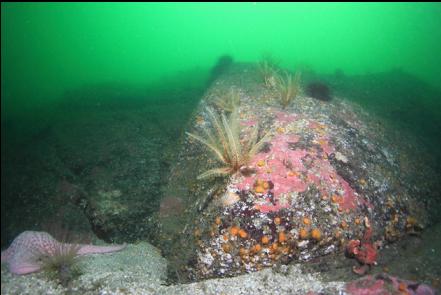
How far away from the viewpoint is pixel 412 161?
6.20 m

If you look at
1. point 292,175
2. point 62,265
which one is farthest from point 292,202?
point 62,265

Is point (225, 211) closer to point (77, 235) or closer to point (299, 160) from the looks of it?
point (299, 160)

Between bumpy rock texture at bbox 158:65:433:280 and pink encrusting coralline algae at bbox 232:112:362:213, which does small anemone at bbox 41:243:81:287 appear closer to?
bumpy rock texture at bbox 158:65:433:280

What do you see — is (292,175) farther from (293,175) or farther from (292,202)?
(292,202)

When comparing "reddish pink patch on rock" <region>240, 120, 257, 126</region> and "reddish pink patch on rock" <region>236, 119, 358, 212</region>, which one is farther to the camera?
"reddish pink patch on rock" <region>240, 120, 257, 126</region>

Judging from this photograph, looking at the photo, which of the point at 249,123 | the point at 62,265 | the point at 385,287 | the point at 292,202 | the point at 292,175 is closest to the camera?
the point at 385,287

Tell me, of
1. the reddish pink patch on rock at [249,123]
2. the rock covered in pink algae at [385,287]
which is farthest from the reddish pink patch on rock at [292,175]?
the reddish pink patch on rock at [249,123]

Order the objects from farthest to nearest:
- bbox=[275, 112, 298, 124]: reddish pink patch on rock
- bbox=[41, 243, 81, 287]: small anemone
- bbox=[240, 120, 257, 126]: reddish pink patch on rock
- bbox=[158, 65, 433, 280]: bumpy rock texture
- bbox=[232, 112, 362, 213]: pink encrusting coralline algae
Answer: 1. bbox=[240, 120, 257, 126]: reddish pink patch on rock
2. bbox=[275, 112, 298, 124]: reddish pink patch on rock
3. bbox=[41, 243, 81, 287]: small anemone
4. bbox=[232, 112, 362, 213]: pink encrusting coralline algae
5. bbox=[158, 65, 433, 280]: bumpy rock texture

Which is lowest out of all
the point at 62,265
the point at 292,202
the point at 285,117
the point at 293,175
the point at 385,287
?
the point at 62,265

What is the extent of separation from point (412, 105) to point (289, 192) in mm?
9008

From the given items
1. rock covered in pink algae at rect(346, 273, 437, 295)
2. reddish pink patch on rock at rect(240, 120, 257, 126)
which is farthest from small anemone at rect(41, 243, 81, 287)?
rock covered in pink algae at rect(346, 273, 437, 295)

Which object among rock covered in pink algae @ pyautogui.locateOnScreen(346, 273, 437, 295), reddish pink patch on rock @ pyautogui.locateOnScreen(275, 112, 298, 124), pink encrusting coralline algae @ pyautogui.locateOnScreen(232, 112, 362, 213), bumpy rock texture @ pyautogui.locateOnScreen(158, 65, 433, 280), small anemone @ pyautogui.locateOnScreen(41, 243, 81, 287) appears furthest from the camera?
reddish pink patch on rock @ pyautogui.locateOnScreen(275, 112, 298, 124)

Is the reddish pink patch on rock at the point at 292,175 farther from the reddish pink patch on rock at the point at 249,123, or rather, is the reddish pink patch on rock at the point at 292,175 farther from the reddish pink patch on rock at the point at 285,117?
the reddish pink patch on rock at the point at 249,123

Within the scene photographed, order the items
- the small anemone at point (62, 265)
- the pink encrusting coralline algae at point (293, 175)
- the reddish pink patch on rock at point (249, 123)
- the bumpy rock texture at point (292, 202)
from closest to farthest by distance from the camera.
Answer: the bumpy rock texture at point (292, 202), the pink encrusting coralline algae at point (293, 175), the small anemone at point (62, 265), the reddish pink patch on rock at point (249, 123)
